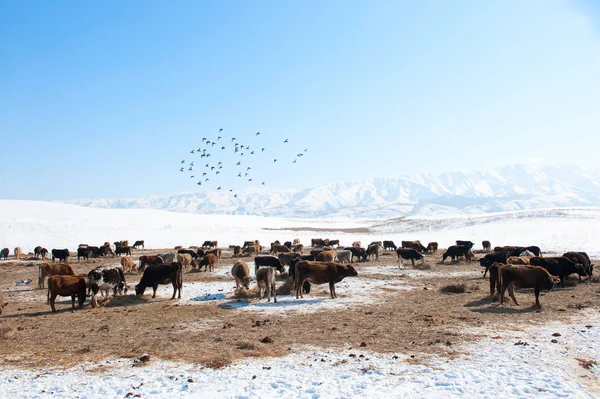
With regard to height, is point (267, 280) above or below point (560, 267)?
above

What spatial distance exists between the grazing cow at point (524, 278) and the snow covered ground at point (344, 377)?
5.24 metres

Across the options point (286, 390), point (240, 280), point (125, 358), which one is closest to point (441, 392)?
point (286, 390)

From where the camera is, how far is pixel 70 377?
8758 mm

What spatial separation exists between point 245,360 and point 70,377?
3.58 m

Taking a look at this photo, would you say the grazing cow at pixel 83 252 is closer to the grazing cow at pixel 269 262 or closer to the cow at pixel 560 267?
the grazing cow at pixel 269 262

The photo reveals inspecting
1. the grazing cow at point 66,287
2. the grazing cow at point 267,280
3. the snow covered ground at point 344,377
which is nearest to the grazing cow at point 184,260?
the grazing cow at point 66,287

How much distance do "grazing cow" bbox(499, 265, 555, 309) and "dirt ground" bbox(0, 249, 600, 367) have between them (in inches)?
25.7

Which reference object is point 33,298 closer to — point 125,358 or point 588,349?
point 125,358

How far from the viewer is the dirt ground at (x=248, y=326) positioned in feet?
34.4

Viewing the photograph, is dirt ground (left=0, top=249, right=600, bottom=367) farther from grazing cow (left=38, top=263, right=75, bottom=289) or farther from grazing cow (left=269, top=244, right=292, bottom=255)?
grazing cow (left=269, top=244, right=292, bottom=255)

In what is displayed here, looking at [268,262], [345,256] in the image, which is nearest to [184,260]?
[268,262]

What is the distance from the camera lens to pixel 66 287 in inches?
629

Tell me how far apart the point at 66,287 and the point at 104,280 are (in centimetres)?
183

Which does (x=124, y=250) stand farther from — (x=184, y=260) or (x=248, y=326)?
(x=248, y=326)
